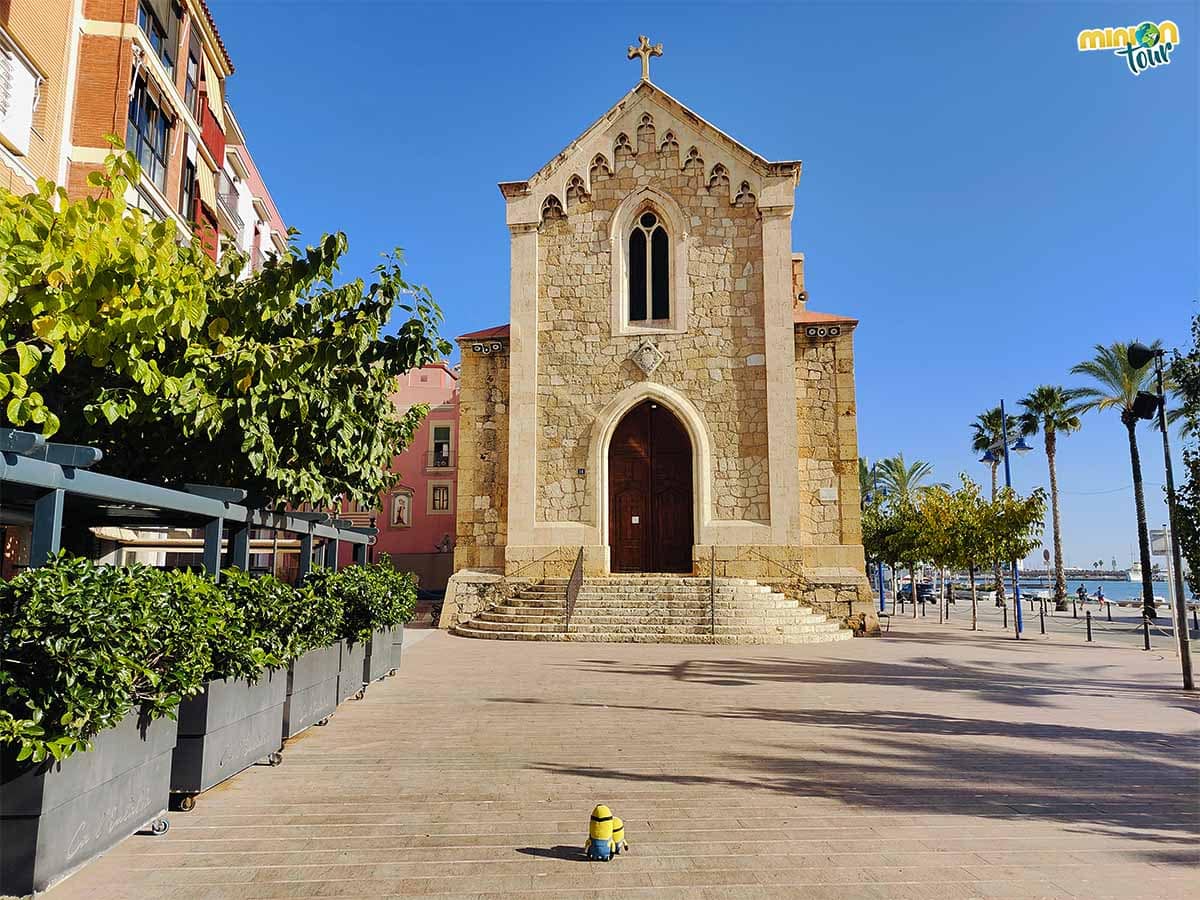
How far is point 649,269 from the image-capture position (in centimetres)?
2138

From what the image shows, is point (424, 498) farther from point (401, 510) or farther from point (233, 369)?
point (233, 369)

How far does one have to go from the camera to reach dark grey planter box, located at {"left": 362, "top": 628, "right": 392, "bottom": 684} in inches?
411

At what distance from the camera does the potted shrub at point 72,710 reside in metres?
3.69

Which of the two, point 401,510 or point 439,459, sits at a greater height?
point 439,459

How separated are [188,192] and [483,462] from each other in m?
9.58

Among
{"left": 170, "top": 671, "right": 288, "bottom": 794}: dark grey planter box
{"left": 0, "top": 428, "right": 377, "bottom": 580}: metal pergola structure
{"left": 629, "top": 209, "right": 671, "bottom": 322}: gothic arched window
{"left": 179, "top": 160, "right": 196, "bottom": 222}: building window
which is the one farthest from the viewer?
{"left": 629, "top": 209, "right": 671, "bottom": 322}: gothic arched window

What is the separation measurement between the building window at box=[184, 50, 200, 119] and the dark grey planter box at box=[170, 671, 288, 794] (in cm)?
1755

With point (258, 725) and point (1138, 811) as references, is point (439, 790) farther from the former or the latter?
point (1138, 811)

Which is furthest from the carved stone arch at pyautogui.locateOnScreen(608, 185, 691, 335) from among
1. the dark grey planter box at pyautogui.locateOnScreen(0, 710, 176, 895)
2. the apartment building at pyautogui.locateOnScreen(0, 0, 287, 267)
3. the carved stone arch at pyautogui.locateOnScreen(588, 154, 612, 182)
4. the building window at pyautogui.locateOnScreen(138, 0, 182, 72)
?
the dark grey planter box at pyautogui.locateOnScreen(0, 710, 176, 895)

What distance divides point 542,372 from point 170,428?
1403 cm

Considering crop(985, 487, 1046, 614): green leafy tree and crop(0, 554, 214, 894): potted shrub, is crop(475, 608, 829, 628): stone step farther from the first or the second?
crop(0, 554, 214, 894): potted shrub

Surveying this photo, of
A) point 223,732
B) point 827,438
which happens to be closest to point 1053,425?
point 827,438

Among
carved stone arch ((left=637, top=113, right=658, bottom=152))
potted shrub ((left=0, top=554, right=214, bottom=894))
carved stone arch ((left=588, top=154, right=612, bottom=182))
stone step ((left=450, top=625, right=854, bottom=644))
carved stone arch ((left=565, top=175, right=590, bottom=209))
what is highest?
carved stone arch ((left=637, top=113, right=658, bottom=152))

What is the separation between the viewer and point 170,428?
745cm
